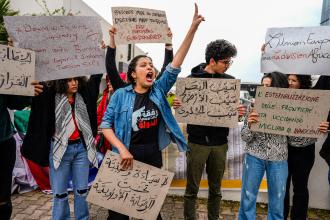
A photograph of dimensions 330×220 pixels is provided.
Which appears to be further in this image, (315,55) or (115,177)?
(315,55)

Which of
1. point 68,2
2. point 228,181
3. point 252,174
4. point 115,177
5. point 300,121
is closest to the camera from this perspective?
point 115,177

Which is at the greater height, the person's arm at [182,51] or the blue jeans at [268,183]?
the person's arm at [182,51]

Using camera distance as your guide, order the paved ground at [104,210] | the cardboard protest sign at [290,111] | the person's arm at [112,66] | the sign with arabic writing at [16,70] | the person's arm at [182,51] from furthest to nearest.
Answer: the paved ground at [104,210]
the person's arm at [112,66]
the cardboard protest sign at [290,111]
the person's arm at [182,51]
the sign with arabic writing at [16,70]

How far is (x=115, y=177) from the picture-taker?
2.90m

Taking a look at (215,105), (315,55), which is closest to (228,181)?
(215,105)

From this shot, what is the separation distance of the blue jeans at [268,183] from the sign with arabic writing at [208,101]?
49 cm

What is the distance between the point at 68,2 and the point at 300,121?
16.1 meters

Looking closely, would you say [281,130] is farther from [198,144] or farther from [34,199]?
[34,199]

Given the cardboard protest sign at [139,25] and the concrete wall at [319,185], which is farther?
the concrete wall at [319,185]

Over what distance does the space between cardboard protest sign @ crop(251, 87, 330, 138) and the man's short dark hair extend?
58 cm

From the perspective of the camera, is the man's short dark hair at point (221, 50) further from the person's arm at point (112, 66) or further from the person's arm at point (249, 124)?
the person's arm at point (112, 66)

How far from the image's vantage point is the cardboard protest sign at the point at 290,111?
3.12 metres

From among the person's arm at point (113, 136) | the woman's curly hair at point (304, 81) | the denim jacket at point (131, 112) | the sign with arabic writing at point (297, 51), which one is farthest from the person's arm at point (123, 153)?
the woman's curly hair at point (304, 81)

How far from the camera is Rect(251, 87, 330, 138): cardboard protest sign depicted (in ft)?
10.2
